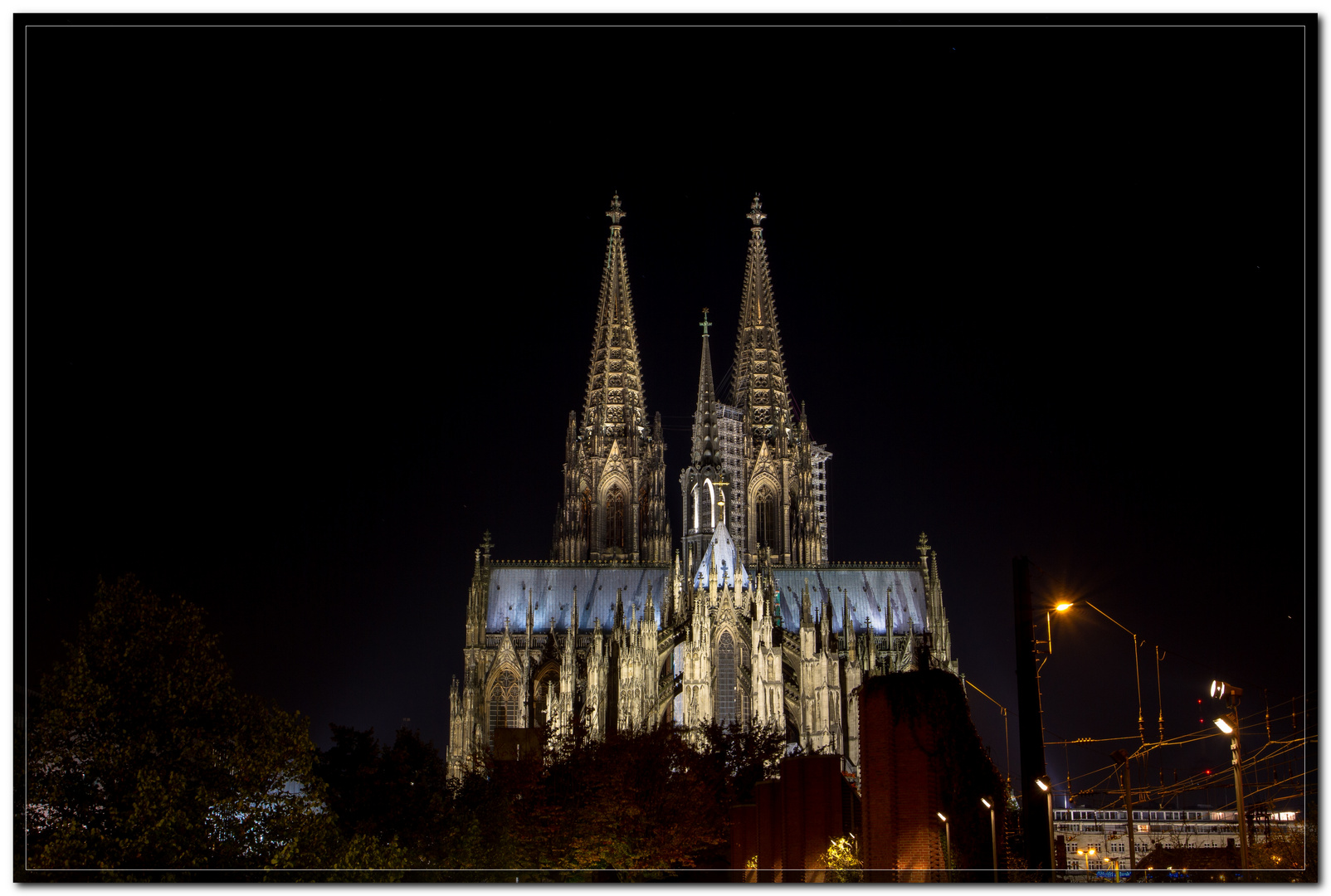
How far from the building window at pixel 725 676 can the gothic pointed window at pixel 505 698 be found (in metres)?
18.8

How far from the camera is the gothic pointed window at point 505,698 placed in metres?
89.2

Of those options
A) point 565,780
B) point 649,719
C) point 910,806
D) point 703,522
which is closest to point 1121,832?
point 703,522

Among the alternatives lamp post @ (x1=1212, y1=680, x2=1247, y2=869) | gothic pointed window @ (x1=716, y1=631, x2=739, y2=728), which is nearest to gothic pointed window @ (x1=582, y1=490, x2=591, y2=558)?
gothic pointed window @ (x1=716, y1=631, x2=739, y2=728)

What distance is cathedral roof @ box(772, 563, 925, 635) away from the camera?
93500 millimetres

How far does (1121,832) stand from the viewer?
10388 cm

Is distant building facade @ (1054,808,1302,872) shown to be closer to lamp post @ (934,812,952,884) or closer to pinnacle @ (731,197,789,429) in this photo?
lamp post @ (934,812,952,884)

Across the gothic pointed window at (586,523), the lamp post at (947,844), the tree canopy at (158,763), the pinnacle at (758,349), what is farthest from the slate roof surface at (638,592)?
the tree canopy at (158,763)

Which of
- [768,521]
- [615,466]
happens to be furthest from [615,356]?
[768,521]

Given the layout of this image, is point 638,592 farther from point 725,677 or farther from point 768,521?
point 725,677

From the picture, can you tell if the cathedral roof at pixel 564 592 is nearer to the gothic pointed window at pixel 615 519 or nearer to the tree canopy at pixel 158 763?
the gothic pointed window at pixel 615 519

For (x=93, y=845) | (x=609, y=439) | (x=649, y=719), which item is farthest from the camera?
(x=609, y=439)

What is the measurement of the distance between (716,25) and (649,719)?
6115cm

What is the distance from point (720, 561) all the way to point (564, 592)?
1424 cm

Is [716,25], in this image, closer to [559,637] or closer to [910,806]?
[910,806]
